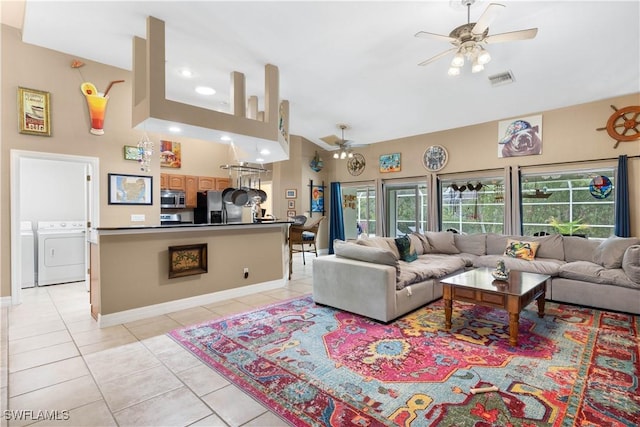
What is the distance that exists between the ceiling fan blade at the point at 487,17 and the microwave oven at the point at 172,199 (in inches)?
260

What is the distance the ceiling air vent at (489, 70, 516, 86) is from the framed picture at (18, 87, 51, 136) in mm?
6213

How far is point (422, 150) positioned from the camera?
678 cm

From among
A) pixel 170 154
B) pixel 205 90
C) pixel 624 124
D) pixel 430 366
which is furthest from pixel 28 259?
pixel 624 124

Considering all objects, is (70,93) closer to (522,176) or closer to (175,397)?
(175,397)

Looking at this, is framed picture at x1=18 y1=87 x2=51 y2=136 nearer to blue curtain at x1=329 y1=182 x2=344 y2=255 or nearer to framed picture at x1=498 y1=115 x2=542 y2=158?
blue curtain at x1=329 y1=182 x2=344 y2=255

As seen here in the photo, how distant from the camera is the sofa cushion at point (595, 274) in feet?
12.0

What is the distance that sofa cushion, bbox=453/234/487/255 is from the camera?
213 inches

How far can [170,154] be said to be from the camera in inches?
294

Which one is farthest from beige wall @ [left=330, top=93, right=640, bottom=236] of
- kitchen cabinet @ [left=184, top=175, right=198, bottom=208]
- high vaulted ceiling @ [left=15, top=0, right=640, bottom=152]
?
kitchen cabinet @ [left=184, top=175, right=198, bottom=208]

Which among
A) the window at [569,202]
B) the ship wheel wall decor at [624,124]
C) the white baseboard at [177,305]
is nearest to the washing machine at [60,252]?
the white baseboard at [177,305]

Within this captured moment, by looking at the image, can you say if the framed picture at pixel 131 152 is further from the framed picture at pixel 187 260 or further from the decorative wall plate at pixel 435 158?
the decorative wall plate at pixel 435 158

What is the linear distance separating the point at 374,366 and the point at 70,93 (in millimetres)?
5353

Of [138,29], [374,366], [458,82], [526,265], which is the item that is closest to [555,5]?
[458,82]

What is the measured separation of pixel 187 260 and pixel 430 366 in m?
3.04
